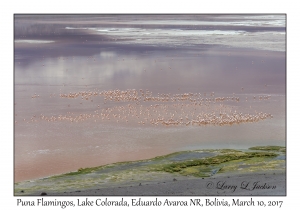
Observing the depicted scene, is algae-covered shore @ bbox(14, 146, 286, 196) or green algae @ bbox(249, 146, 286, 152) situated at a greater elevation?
green algae @ bbox(249, 146, 286, 152)

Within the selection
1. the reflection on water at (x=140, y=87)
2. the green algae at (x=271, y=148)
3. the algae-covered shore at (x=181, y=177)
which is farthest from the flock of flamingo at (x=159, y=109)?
the algae-covered shore at (x=181, y=177)

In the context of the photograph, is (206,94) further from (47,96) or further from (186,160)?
(47,96)

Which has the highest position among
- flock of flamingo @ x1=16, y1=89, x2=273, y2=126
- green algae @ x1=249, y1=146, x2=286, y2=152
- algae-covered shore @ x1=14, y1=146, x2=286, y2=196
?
flock of flamingo @ x1=16, y1=89, x2=273, y2=126

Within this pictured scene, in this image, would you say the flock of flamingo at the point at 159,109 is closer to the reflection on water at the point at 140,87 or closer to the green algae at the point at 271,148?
the reflection on water at the point at 140,87

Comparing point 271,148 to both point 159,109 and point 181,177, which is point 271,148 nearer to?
point 181,177

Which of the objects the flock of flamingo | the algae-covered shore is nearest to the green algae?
the algae-covered shore

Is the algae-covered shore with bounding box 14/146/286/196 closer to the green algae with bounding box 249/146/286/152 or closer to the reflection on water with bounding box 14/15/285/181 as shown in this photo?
the green algae with bounding box 249/146/286/152
